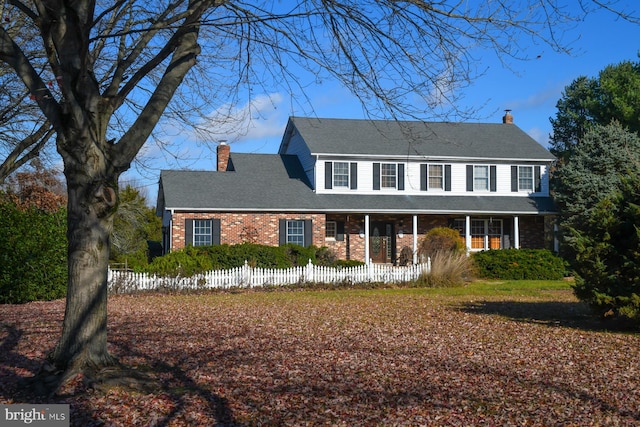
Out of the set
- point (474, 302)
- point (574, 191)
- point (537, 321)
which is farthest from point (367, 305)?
point (574, 191)

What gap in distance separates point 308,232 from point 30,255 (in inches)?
520

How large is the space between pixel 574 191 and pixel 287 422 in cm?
2694

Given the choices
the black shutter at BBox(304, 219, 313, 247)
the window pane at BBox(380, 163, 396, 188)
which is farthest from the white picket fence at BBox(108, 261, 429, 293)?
the window pane at BBox(380, 163, 396, 188)

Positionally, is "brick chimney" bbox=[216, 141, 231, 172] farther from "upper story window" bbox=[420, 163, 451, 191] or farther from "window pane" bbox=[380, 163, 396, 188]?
"upper story window" bbox=[420, 163, 451, 191]

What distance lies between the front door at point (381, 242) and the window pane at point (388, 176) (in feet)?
5.96

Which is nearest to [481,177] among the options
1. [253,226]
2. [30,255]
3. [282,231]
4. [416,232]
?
[416,232]

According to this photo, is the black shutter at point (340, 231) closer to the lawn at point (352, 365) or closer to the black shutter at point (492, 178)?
the black shutter at point (492, 178)

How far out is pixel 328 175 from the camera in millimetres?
30469

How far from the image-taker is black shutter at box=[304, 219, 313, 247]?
28620 millimetres

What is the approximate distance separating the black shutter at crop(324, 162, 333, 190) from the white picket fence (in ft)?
24.5

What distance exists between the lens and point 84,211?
7352 millimetres

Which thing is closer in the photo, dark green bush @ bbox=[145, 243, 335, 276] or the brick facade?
dark green bush @ bbox=[145, 243, 335, 276]

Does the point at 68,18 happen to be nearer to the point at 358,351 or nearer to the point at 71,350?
the point at 71,350

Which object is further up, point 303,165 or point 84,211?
point 303,165
